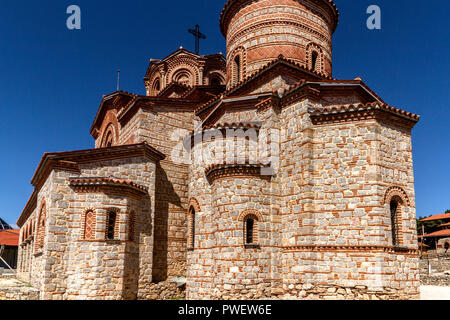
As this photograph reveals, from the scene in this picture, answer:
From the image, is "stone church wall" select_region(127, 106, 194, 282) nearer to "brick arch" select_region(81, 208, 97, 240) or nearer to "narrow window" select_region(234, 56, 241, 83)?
"narrow window" select_region(234, 56, 241, 83)

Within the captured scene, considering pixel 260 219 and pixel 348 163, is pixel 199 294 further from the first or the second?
pixel 348 163

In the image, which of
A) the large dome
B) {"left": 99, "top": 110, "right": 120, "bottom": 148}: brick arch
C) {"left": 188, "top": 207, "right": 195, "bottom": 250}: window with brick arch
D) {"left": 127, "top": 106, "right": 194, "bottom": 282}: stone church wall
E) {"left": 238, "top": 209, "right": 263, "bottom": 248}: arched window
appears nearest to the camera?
{"left": 238, "top": 209, "right": 263, "bottom": 248}: arched window

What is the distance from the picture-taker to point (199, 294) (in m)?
10.8

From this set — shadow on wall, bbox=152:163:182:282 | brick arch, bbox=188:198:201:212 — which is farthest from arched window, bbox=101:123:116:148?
brick arch, bbox=188:198:201:212

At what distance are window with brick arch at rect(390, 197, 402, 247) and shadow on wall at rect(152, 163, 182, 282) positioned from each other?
6857 mm

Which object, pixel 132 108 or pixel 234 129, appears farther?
pixel 132 108

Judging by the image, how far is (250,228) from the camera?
984 centimetres

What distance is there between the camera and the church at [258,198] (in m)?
9.03

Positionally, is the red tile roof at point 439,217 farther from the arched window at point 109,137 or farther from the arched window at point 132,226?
the arched window at point 132,226

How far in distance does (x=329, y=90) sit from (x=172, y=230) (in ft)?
22.1

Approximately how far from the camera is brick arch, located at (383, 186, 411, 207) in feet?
29.8

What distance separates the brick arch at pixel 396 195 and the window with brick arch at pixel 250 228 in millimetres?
3161
